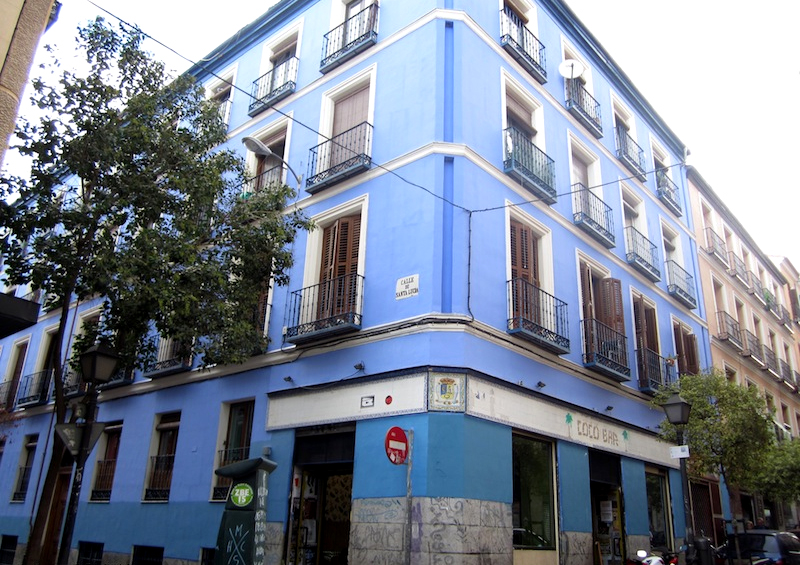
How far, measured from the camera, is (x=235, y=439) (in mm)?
14477

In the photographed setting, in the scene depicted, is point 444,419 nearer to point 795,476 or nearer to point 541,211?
point 541,211

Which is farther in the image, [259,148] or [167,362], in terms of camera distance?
[167,362]

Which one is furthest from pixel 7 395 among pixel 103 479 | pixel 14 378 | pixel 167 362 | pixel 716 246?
pixel 716 246

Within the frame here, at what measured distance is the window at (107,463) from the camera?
16.9 m

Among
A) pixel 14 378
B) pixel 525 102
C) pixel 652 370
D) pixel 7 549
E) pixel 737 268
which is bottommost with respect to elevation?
pixel 7 549

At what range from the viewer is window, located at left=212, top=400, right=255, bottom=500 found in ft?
46.0

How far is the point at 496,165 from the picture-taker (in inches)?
536

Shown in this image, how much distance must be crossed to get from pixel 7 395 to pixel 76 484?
16370 millimetres

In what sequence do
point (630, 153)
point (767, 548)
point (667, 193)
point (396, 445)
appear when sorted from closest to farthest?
point (396, 445) < point (767, 548) < point (630, 153) < point (667, 193)

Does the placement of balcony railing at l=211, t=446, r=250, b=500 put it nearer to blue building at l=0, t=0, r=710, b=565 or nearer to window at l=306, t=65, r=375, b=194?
blue building at l=0, t=0, r=710, b=565

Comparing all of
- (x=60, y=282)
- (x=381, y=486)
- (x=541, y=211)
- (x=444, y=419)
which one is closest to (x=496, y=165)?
(x=541, y=211)

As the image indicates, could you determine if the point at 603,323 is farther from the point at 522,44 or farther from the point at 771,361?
the point at 771,361

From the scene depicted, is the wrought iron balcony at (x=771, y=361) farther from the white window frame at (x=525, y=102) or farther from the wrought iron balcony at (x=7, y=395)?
the wrought iron balcony at (x=7, y=395)

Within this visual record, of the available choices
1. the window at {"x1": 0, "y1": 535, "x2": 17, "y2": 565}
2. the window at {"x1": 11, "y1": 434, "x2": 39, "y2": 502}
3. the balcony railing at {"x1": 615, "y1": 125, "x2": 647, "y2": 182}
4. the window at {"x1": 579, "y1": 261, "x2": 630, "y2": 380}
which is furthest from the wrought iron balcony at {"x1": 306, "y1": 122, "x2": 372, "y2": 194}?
the window at {"x1": 0, "y1": 535, "x2": 17, "y2": 565}
